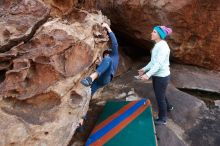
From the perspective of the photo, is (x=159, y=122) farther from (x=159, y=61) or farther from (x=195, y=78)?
(x=195, y=78)

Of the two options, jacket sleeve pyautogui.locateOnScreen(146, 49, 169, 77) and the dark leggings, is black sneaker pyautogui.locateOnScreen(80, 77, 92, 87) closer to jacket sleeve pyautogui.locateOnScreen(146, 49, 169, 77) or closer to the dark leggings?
jacket sleeve pyautogui.locateOnScreen(146, 49, 169, 77)

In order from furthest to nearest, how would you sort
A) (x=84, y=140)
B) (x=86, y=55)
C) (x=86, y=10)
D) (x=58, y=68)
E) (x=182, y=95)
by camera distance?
1. (x=182, y=95)
2. (x=86, y=10)
3. (x=84, y=140)
4. (x=86, y=55)
5. (x=58, y=68)

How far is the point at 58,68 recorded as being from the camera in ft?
12.2

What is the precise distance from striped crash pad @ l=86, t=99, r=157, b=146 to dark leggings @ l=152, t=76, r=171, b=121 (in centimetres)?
18

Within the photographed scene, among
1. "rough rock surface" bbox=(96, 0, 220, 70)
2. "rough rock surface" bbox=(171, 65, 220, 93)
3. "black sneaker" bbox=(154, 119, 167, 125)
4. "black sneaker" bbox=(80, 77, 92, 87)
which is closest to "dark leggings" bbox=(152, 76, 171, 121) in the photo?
"black sneaker" bbox=(154, 119, 167, 125)

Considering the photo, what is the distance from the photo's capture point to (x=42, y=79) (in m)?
3.67

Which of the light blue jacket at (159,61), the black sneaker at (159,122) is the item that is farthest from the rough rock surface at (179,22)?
the black sneaker at (159,122)

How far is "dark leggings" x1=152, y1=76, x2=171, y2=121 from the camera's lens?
4.46m

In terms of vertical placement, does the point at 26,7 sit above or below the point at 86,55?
above

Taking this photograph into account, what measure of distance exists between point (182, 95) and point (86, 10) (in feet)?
6.40

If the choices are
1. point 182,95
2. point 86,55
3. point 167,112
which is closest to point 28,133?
point 86,55

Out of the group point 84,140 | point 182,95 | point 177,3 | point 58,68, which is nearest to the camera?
point 58,68

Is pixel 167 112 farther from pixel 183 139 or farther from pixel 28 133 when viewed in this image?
pixel 28 133

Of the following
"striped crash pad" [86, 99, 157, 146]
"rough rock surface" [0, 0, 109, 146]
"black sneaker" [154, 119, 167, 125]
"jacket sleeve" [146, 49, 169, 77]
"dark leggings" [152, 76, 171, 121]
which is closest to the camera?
"rough rock surface" [0, 0, 109, 146]
